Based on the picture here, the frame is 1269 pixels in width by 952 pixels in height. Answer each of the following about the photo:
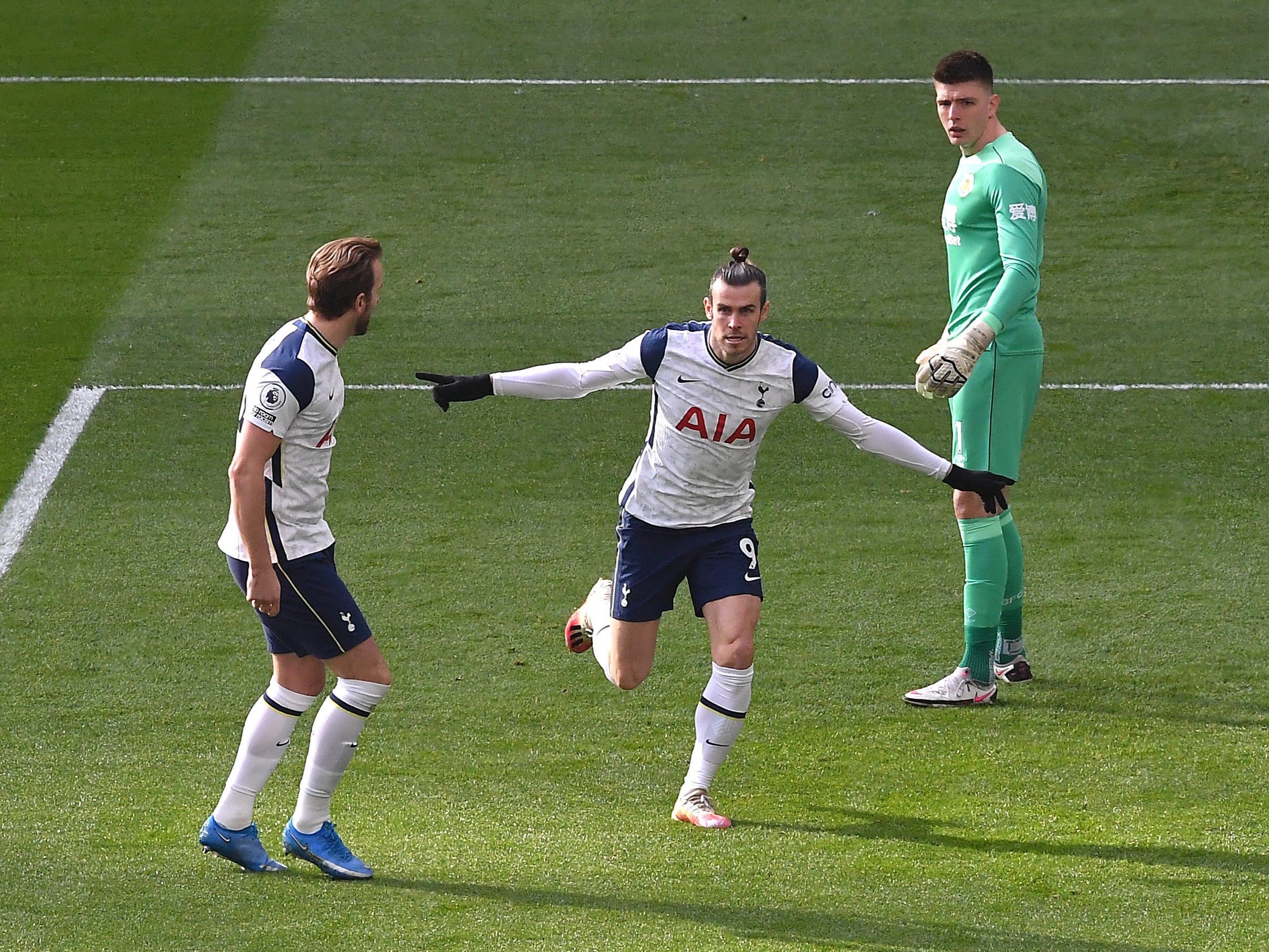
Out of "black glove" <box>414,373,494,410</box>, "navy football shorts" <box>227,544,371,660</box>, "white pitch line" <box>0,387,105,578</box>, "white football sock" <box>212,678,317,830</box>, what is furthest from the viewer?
"white pitch line" <box>0,387,105,578</box>

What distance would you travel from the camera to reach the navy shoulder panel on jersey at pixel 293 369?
432 centimetres

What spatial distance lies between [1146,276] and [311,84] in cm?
745

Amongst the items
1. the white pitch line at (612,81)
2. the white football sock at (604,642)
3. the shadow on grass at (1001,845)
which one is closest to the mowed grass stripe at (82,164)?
the white pitch line at (612,81)

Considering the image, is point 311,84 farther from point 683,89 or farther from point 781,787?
point 781,787

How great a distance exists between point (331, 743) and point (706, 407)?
5.23 feet

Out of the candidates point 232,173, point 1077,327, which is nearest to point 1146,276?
point 1077,327

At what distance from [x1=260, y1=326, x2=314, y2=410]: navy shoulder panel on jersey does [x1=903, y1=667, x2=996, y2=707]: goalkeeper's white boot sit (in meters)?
2.88

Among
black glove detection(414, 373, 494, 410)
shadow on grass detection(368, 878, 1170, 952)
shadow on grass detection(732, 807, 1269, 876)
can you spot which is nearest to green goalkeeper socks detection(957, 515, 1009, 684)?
shadow on grass detection(732, 807, 1269, 876)

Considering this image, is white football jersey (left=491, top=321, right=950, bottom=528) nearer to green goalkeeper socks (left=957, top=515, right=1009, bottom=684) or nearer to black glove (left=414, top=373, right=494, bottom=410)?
black glove (left=414, top=373, right=494, bottom=410)

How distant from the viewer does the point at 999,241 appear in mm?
5797

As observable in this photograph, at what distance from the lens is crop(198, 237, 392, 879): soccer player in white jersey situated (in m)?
4.33

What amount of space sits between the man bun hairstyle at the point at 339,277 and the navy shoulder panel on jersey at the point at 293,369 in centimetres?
13

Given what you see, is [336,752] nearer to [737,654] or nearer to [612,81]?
[737,654]

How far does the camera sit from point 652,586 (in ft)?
17.1
